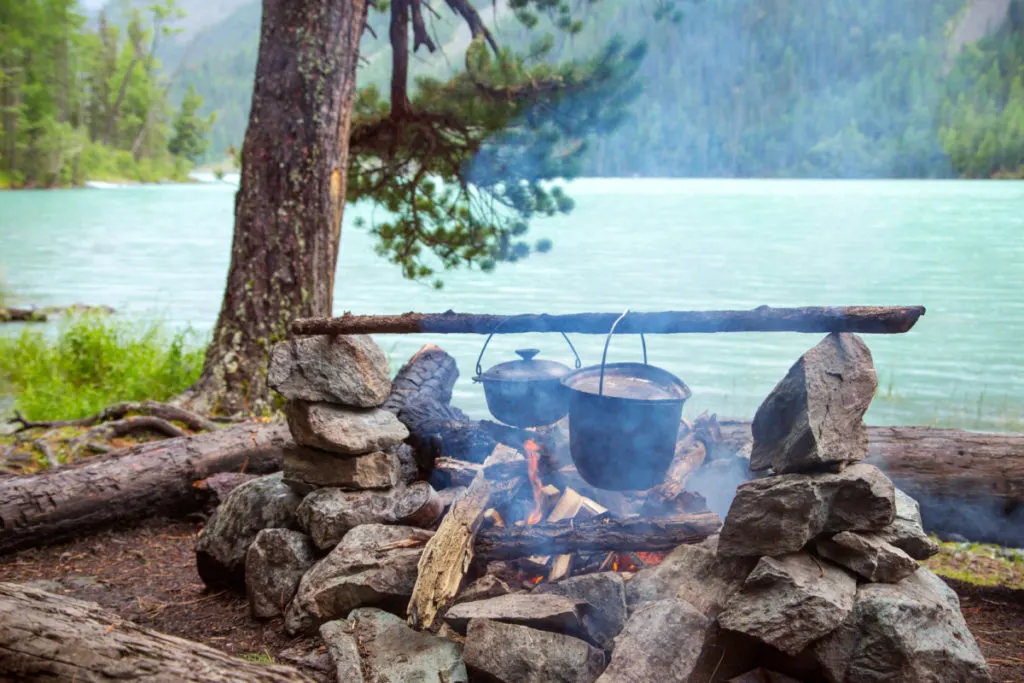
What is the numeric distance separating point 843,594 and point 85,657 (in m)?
2.19

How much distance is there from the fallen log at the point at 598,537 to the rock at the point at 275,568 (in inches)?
28.7

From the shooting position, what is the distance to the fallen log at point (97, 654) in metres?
2.02

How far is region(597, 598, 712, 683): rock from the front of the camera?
2018 mm

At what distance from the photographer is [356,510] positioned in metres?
2.77

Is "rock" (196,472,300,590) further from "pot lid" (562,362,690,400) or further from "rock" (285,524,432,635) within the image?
"pot lid" (562,362,690,400)

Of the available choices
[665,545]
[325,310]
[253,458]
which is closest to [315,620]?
[665,545]

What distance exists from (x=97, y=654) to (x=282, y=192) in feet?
11.5

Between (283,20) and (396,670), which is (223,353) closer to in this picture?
(283,20)

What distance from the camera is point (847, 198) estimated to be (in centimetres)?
1448

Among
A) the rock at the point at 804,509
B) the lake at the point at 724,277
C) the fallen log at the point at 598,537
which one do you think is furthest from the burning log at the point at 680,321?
the lake at the point at 724,277

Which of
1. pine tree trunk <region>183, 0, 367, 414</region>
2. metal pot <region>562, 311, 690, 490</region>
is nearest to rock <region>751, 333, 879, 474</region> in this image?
metal pot <region>562, 311, 690, 490</region>

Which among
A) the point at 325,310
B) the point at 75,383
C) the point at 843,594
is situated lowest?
the point at 75,383

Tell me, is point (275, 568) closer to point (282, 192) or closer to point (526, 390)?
point (526, 390)

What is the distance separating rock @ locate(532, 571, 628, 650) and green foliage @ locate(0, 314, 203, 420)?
165 inches
